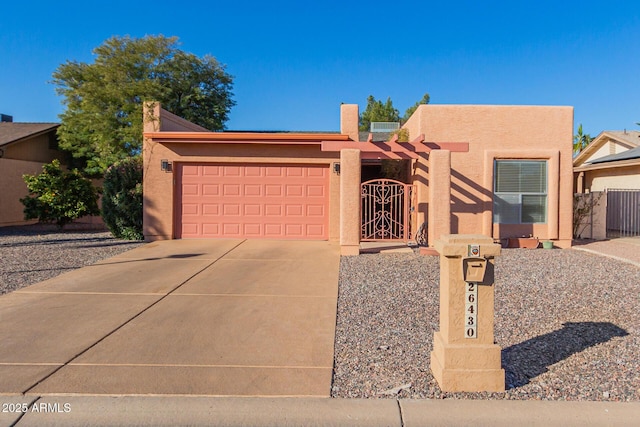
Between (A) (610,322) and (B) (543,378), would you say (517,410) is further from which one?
(A) (610,322)

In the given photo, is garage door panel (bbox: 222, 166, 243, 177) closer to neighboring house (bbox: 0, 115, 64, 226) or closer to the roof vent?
neighboring house (bbox: 0, 115, 64, 226)

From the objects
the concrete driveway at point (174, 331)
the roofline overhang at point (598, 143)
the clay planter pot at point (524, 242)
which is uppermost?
the roofline overhang at point (598, 143)

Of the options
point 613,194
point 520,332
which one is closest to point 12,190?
point 520,332

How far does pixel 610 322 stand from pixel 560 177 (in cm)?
842

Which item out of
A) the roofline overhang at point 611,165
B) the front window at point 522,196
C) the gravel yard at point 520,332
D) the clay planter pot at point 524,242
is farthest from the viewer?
the roofline overhang at point 611,165

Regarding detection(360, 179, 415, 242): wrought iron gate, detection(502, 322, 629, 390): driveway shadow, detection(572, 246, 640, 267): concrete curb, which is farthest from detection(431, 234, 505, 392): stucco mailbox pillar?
detection(360, 179, 415, 242): wrought iron gate

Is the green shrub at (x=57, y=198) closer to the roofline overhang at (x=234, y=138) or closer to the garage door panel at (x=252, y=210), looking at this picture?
the roofline overhang at (x=234, y=138)

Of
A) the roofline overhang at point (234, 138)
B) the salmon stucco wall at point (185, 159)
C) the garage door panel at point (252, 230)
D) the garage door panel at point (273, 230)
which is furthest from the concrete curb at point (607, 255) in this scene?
the garage door panel at point (252, 230)

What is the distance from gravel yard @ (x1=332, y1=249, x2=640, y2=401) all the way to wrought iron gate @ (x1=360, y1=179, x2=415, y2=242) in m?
2.92

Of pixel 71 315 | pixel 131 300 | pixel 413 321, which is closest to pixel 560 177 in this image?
pixel 413 321

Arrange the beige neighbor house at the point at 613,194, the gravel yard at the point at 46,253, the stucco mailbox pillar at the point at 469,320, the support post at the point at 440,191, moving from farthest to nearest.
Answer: the beige neighbor house at the point at 613,194 < the support post at the point at 440,191 < the gravel yard at the point at 46,253 < the stucco mailbox pillar at the point at 469,320

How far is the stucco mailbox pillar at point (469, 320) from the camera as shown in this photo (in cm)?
416

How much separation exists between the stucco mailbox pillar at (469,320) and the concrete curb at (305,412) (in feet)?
0.73

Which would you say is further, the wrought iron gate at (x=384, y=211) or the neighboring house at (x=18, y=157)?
the neighboring house at (x=18, y=157)
